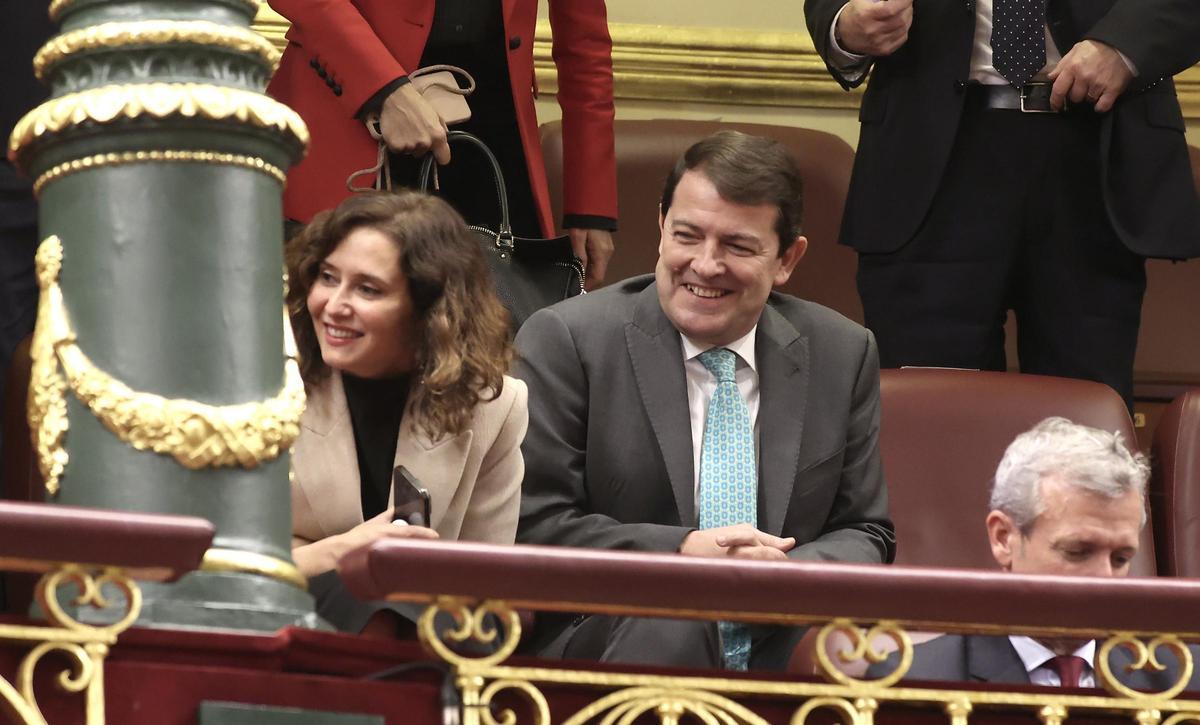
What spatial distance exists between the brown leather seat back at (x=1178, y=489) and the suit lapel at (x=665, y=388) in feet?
2.57

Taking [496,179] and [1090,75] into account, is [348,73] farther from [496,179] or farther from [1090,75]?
[1090,75]

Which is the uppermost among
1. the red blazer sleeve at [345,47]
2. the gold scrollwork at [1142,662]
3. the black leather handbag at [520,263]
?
the red blazer sleeve at [345,47]

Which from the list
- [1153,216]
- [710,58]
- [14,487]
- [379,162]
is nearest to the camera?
[14,487]

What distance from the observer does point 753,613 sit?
66.4 inches

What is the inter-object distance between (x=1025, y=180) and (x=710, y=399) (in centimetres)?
82

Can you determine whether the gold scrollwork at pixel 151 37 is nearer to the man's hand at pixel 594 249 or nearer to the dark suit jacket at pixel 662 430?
the dark suit jacket at pixel 662 430

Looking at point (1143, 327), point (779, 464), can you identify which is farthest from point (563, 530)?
point (1143, 327)

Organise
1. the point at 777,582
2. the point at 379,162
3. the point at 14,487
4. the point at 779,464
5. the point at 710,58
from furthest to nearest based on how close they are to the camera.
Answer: the point at 710,58
the point at 379,162
the point at 779,464
the point at 14,487
the point at 777,582

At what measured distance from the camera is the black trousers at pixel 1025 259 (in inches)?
134

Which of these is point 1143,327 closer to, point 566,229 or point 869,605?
point 566,229

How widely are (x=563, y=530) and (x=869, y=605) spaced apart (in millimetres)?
997

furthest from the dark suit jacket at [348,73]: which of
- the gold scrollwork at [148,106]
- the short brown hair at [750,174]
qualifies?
the gold scrollwork at [148,106]

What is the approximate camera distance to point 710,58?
4.57 metres

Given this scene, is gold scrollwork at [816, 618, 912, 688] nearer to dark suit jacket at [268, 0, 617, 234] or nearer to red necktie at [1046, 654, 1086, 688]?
red necktie at [1046, 654, 1086, 688]
